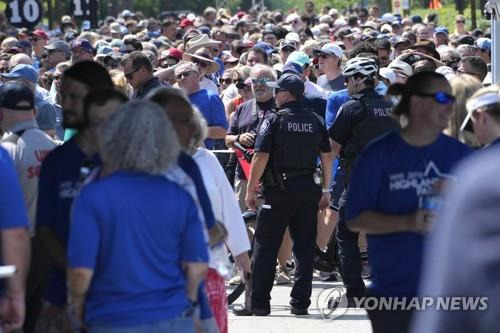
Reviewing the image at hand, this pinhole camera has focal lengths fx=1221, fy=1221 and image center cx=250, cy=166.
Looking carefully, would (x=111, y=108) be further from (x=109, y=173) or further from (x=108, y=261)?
(x=108, y=261)

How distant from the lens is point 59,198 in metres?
5.37

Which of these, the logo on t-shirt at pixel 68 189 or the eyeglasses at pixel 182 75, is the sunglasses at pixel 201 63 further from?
the logo on t-shirt at pixel 68 189

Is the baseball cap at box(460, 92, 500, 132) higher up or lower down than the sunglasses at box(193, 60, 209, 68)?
higher up

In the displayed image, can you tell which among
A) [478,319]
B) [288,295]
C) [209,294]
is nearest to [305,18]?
[288,295]

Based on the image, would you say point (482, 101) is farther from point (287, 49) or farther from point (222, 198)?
point (287, 49)

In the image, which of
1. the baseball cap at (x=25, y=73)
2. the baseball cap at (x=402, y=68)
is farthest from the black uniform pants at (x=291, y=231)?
the baseball cap at (x=402, y=68)

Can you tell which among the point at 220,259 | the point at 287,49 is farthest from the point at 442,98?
the point at 287,49

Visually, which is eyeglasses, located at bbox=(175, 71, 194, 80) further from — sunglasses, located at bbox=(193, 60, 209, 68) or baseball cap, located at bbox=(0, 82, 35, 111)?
baseball cap, located at bbox=(0, 82, 35, 111)

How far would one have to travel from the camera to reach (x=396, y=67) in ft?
40.2

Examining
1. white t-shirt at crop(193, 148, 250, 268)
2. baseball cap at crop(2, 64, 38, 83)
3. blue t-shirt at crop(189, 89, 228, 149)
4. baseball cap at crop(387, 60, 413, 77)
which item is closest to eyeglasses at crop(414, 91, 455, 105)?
white t-shirt at crop(193, 148, 250, 268)

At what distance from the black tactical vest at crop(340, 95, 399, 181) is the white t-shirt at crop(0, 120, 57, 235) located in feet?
12.0

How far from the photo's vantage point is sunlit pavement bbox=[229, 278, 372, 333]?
9.43m

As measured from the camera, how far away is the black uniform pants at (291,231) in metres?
9.74

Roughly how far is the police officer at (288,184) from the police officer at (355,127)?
0.52ft
